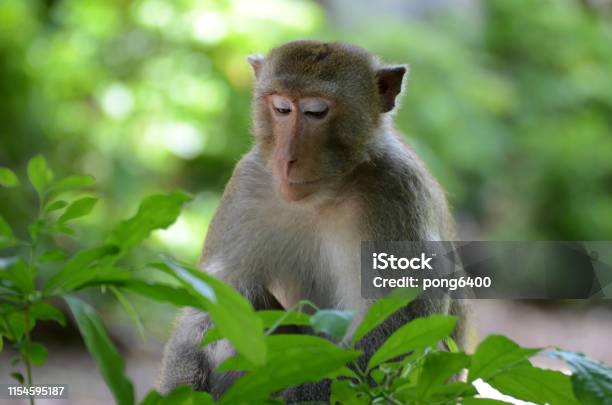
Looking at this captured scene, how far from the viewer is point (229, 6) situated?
5000 mm

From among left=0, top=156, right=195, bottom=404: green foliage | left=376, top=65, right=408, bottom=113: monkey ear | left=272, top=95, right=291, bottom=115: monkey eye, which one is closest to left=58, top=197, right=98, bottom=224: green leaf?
left=0, top=156, right=195, bottom=404: green foliage

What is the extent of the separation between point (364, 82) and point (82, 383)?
9.67 ft

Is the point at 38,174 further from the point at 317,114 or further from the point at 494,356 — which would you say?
the point at 317,114

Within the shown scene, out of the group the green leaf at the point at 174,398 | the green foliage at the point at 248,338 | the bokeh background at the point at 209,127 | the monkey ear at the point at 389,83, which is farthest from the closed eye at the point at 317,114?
the bokeh background at the point at 209,127

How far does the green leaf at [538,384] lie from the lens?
977mm

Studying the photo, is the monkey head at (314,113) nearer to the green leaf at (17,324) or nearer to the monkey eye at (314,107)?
the monkey eye at (314,107)

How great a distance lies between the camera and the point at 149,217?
0.90 meters

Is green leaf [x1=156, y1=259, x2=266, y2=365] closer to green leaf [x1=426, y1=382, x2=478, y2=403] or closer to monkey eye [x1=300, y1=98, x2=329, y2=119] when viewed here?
green leaf [x1=426, y1=382, x2=478, y2=403]

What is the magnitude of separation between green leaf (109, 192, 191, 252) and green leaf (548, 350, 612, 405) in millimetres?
420

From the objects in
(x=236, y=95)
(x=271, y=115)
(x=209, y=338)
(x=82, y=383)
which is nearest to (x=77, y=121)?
(x=236, y=95)

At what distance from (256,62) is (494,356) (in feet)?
5.64

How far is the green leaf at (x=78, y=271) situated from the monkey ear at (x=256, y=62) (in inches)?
65.9

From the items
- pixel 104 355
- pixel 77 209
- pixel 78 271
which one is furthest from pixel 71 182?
pixel 104 355

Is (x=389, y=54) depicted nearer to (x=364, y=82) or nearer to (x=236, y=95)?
(x=236, y=95)
